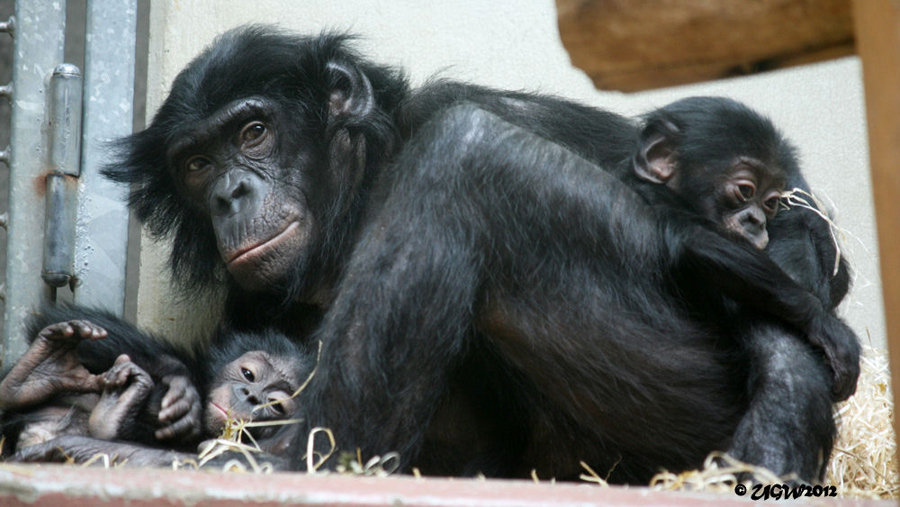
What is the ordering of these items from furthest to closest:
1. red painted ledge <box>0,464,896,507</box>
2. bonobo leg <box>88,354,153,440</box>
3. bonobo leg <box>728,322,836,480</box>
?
bonobo leg <box>88,354,153,440</box> → bonobo leg <box>728,322,836,480</box> → red painted ledge <box>0,464,896,507</box>

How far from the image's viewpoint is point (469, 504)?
1.57 meters

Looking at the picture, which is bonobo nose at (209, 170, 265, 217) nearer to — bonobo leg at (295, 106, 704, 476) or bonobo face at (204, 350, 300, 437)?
bonobo face at (204, 350, 300, 437)

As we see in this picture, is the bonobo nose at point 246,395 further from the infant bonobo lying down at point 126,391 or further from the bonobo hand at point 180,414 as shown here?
the bonobo hand at point 180,414

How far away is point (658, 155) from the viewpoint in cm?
361

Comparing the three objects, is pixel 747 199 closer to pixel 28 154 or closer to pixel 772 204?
pixel 772 204

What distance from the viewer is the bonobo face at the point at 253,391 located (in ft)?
11.9

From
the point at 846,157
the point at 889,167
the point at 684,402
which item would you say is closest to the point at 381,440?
the point at 684,402

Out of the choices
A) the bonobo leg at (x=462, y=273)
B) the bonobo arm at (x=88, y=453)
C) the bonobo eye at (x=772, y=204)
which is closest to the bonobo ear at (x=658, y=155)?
the bonobo eye at (x=772, y=204)

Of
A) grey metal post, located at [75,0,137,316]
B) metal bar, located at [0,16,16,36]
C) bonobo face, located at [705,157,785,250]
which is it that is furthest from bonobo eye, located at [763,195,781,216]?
metal bar, located at [0,16,16,36]

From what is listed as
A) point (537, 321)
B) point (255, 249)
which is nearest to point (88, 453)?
point (255, 249)

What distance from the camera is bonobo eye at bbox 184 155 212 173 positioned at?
4.03 metres

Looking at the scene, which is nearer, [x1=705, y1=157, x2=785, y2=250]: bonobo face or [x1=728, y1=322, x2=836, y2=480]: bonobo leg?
[x1=728, y1=322, x2=836, y2=480]: bonobo leg

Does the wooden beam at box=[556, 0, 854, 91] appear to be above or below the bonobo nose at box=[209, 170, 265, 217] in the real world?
above

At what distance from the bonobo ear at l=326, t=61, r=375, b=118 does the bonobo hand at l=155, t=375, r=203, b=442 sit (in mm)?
1151
